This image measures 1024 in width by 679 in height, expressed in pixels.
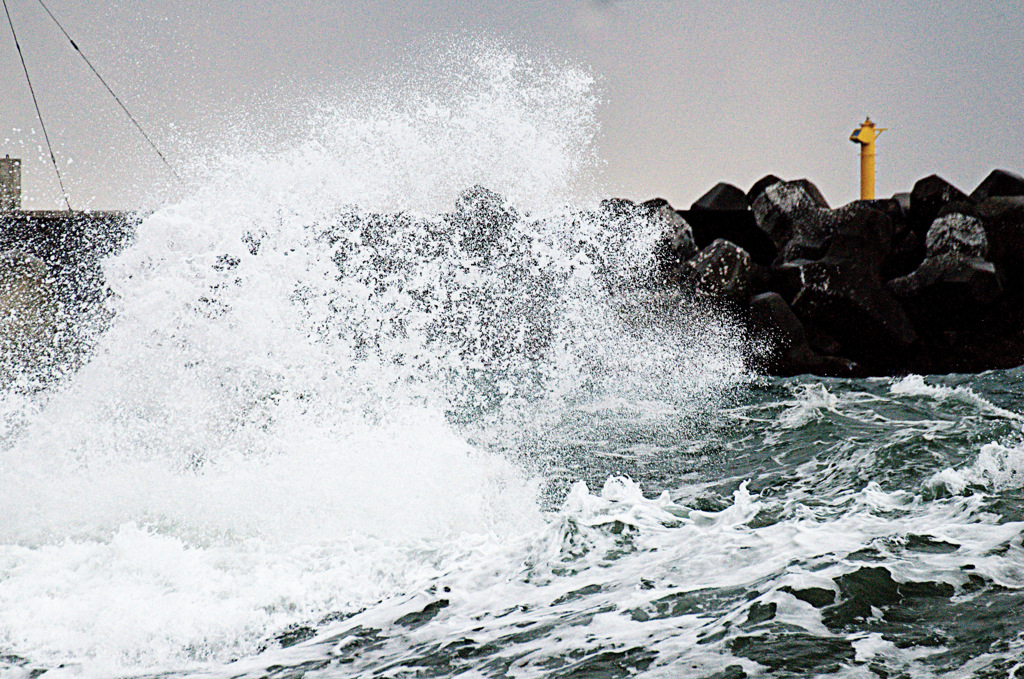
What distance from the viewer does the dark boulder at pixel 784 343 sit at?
11.4 metres

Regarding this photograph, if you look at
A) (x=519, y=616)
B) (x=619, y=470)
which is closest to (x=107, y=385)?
(x=619, y=470)

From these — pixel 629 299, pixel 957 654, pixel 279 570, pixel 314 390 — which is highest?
pixel 629 299

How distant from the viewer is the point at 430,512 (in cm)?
421

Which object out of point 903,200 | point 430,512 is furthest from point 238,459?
point 903,200

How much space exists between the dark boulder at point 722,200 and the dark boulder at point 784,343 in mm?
2511

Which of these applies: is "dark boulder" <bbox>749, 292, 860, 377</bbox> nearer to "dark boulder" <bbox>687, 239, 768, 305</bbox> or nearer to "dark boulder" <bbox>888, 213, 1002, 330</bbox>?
"dark boulder" <bbox>687, 239, 768, 305</bbox>

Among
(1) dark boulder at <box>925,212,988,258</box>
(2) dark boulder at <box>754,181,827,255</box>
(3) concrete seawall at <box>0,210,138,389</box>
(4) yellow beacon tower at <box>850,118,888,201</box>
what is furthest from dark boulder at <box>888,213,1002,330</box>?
(3) concrete seawall at <box>0,210,138,389</box>

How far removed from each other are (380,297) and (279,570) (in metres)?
10.00

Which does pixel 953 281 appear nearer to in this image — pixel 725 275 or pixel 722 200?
pixel 725 275

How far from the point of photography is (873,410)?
730 centimetres

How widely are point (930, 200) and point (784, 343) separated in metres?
3.58

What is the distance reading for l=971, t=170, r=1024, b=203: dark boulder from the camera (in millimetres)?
12719

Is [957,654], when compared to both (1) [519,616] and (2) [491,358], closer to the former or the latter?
(1) [519,616]

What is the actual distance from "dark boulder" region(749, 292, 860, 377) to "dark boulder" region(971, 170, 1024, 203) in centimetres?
353
